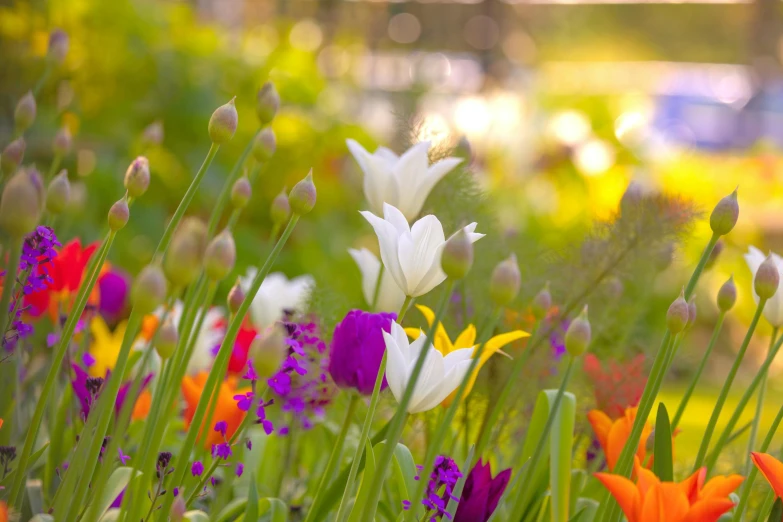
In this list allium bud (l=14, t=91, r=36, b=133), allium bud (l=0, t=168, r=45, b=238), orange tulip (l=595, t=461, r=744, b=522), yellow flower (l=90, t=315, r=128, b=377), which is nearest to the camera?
allium bud (l=0, t=168, r=45, b=238)

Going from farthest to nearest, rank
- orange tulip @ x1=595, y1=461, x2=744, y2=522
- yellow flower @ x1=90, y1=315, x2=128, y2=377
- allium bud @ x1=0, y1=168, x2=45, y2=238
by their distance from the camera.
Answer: yellow flower @ x1=90, y1=315, x2=128, y2=377
orange tulip @ x1=595, y1=461, x2=744, y2=522
allium bud @ x1=0, y1=168, x2=45, y2=238

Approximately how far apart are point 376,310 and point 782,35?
418cm

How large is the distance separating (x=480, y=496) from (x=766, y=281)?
6.0 inches

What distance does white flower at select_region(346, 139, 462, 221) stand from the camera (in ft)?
1.56

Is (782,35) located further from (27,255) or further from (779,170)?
(27,255)

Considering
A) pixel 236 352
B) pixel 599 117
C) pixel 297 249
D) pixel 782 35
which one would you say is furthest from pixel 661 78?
pixel 236 352

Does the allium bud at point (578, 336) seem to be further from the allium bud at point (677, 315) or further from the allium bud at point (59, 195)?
the allium bud at point (59, 195)

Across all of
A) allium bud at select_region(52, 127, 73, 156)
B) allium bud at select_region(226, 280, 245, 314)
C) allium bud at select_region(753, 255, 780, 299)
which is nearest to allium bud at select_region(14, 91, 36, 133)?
allium bud at select_region(52, 127, 73, 156)

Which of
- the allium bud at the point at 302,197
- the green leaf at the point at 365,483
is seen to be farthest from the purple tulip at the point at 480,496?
the allium bud at the point at 302,197

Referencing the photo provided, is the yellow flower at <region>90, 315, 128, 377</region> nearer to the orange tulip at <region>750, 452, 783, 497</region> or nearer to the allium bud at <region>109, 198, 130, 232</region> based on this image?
the allium bud at <region>109, 198, 130, 232</region>

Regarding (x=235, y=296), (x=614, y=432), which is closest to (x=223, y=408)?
(x=235, y=296)

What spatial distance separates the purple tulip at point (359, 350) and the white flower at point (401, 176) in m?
0.09

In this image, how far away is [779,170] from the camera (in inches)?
104

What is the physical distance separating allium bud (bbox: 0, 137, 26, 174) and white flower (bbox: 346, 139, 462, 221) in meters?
0.16
